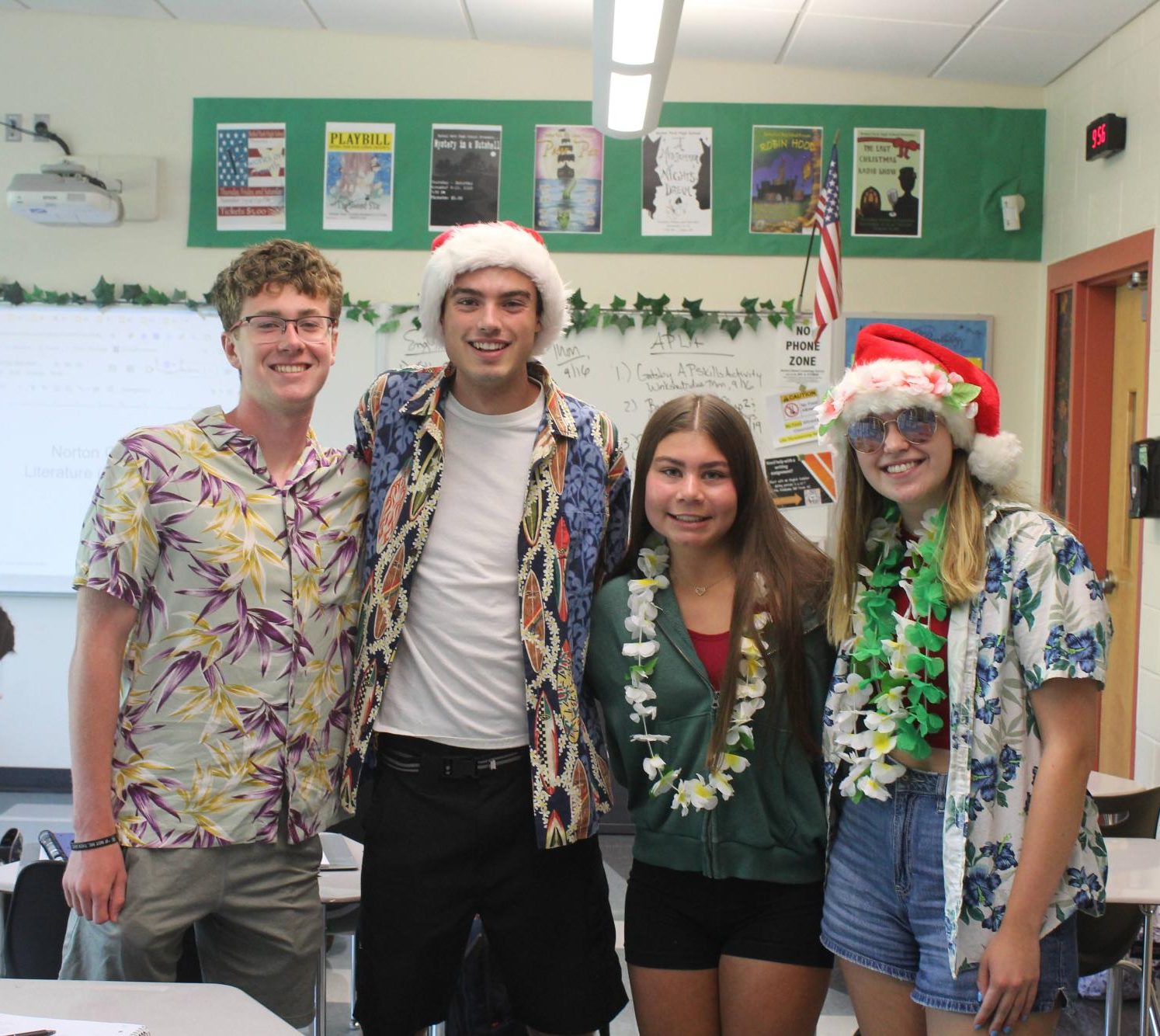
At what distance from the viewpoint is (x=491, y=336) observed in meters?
1.88

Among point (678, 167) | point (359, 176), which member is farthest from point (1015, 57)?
point (359, 176)

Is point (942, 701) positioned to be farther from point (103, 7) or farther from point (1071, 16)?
point (103, 7)

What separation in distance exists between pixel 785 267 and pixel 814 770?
133 inches

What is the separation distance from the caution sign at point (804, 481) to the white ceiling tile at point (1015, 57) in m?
1.72

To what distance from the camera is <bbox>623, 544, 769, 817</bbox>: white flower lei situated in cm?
177

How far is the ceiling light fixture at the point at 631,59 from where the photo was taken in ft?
9.83

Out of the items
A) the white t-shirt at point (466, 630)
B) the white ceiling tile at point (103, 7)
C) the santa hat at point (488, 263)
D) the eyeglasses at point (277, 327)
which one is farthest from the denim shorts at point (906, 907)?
the white ceiling tile at point (103, 7)

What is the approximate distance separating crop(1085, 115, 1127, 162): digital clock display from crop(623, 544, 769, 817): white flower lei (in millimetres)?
3162

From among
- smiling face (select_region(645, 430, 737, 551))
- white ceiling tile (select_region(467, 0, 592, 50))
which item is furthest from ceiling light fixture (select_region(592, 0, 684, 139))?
smiling face (select_region(645, 430, 737, 551))

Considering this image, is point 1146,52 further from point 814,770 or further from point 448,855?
point 448,855

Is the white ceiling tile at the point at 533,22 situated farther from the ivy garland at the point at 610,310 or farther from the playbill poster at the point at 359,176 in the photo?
the ivy garland at the point at 610,310

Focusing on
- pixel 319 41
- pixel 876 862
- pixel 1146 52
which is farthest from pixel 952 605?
pixel 319 41

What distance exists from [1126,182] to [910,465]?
3.07 metres

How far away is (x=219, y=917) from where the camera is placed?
5.87ft
